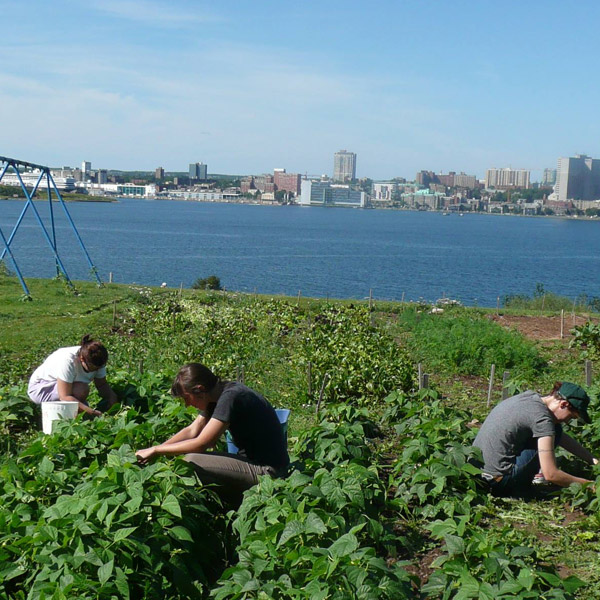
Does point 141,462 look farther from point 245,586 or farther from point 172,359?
point 172,359

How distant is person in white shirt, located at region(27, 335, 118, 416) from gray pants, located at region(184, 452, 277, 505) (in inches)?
77.7

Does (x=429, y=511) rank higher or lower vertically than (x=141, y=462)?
lower

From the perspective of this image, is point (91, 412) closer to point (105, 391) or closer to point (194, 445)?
point (105, 391)

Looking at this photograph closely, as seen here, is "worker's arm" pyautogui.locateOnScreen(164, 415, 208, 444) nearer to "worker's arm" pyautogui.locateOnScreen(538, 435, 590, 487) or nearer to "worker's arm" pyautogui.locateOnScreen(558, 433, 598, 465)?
"worker's arm" pyautogui.locateOnScreen(538, 435, 590, 487)

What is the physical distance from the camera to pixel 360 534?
516 cm

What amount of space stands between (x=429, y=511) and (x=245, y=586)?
6.65 ft

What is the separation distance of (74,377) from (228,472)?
7.93ft

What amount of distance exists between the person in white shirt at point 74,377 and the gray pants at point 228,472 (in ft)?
6.48

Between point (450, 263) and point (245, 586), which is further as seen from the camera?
point (450, 263)

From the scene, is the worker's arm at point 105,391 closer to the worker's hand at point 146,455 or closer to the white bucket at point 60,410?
the white bucket at point 60,410

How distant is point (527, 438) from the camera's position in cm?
621

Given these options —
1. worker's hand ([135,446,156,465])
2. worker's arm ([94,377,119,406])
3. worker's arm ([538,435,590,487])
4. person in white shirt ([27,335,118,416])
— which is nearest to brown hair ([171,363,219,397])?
worker's hand ([135,446,156,465])

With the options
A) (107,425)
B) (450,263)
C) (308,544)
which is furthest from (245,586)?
(450,263)

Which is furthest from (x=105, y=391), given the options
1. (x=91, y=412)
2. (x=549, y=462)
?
(x=549, y=462)
